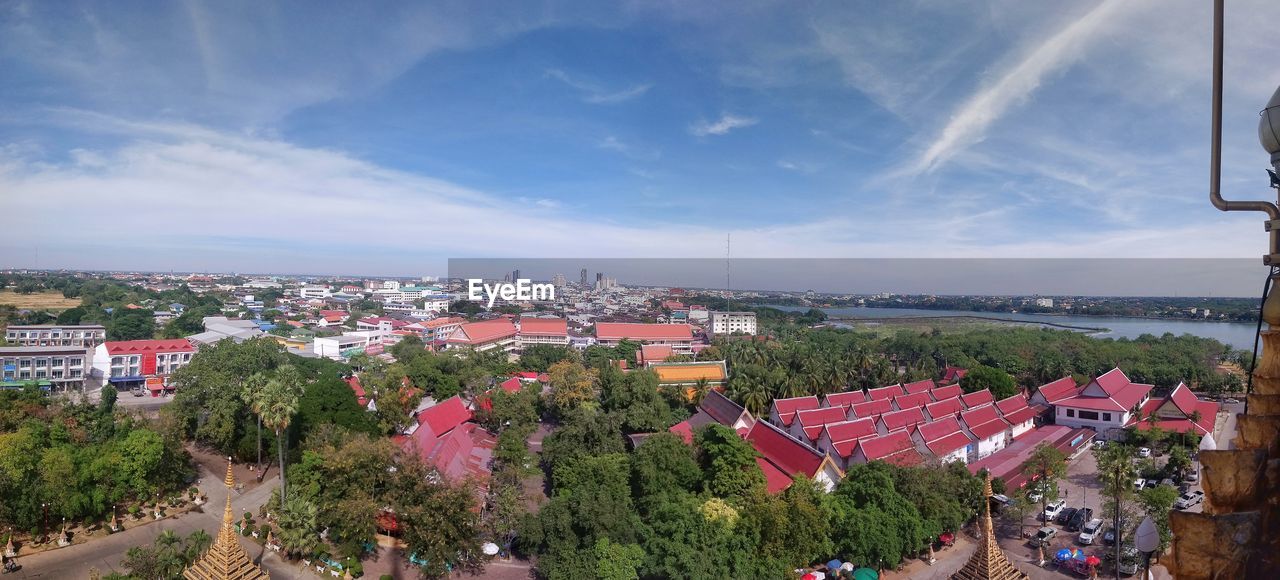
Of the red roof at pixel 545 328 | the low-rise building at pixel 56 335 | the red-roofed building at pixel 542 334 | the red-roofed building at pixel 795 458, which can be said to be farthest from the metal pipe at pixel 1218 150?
the low-rise building at pixel 56 335

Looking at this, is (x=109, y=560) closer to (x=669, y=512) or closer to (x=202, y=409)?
(x=202, y=409)

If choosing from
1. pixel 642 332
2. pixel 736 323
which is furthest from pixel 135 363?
pixel 736 323

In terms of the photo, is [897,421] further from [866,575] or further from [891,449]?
[866,575]

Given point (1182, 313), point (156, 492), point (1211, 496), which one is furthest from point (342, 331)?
point (1182, 313)

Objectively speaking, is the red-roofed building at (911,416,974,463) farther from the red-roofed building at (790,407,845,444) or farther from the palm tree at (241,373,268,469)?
the palm tree at (241,373,268,469)

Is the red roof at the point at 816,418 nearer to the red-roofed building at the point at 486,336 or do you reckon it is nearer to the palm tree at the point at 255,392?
the palm tree at the point at 255,392

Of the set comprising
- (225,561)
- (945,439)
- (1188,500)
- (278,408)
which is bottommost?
(1188,500)
